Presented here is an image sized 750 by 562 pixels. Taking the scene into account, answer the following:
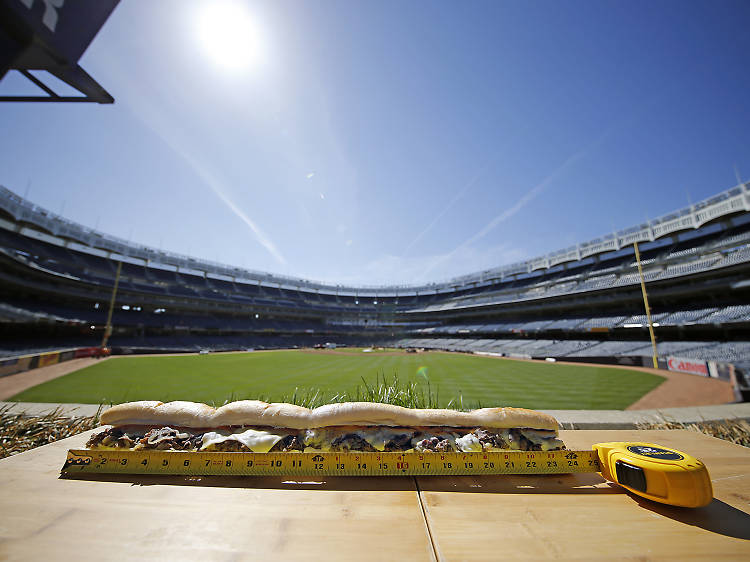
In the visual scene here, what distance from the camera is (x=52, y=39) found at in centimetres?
265

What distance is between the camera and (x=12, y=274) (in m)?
27.2

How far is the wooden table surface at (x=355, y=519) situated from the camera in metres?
1.13

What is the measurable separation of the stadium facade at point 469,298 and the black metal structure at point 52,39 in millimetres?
25258

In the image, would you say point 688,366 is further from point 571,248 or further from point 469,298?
point 469,298

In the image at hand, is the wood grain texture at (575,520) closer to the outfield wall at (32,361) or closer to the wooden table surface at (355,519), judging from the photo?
the wooden table surface at (355,519)

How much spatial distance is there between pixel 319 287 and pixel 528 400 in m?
58.0

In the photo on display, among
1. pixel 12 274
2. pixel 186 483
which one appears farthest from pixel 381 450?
pixel 12 274

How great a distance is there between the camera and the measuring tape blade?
180cm

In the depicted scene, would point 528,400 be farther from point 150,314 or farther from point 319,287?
point 319,287

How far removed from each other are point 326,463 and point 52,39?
4.50m

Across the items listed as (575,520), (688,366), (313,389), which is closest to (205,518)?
Answer: (575,520)

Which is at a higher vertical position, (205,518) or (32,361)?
(205,518)

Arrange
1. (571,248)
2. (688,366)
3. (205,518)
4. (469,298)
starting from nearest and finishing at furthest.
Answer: (205,518) → (688,366) → (571,248) → (469,298)

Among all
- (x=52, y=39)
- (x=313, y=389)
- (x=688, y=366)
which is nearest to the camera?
(x=52, y=39)
